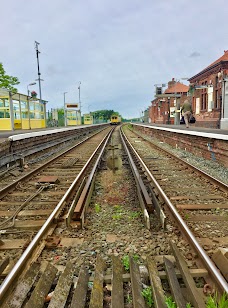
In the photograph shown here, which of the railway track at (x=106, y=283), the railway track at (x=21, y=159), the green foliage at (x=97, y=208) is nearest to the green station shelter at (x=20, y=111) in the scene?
the railway track at (x=21, y=159)

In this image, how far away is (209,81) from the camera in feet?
96.9

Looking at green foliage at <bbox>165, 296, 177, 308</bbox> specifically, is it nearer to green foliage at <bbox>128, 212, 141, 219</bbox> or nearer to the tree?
green foliage at <bbox>128, 212, 141, 219</bbox>

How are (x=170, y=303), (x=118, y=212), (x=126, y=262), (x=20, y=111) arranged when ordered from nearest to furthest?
(x=170, y=303), (x=126, y=262), (x=118, y=212), (x=20, y=111)

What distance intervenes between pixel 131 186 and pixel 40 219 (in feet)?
9.18

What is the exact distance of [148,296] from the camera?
8.05 feet

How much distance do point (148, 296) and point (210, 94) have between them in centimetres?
2984

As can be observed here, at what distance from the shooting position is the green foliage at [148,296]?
239 cm

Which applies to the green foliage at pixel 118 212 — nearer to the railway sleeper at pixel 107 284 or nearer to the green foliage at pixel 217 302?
the railway sleeper at pixel 107 284

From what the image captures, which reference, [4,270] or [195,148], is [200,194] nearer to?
[4,270]

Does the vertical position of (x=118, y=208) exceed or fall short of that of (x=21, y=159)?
it falls short

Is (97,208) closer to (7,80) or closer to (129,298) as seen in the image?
(129,298)

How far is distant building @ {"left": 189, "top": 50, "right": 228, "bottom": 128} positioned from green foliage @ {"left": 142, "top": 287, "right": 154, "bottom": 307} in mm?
22871

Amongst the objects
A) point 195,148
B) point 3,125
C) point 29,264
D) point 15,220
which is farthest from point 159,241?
point 3,125

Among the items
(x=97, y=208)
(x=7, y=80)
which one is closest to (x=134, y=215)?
(x=97, y=208)
